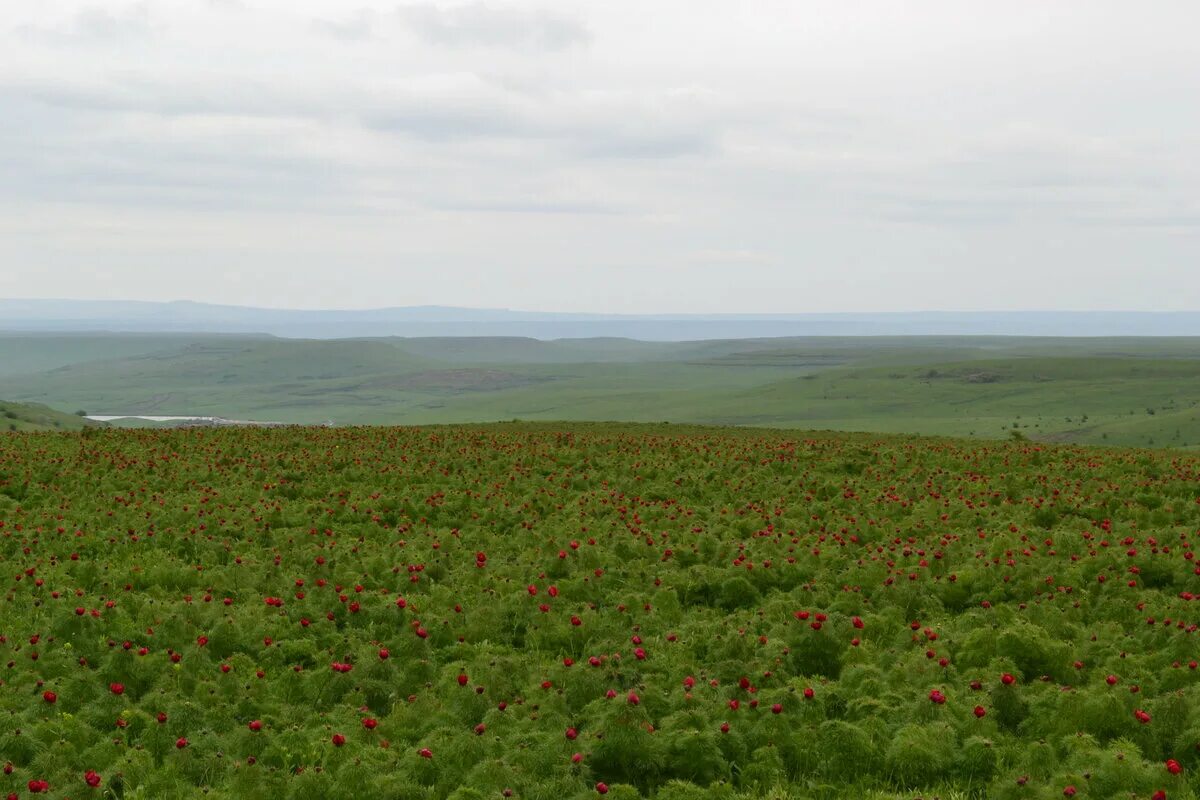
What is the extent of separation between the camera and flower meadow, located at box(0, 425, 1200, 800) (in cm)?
1053

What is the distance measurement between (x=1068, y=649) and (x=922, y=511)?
29.0 ft

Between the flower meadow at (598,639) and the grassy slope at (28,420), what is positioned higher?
the flower meadow at (598,639)

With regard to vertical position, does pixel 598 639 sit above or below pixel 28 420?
above

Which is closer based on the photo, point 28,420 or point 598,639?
point 598,639

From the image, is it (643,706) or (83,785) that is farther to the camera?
(643,706)

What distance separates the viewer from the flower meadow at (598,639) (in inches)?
415

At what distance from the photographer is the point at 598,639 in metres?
14.7

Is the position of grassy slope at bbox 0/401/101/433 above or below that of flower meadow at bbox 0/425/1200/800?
below

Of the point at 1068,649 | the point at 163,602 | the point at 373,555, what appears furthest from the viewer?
the point at 373,555

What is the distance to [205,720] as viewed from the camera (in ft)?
37.7

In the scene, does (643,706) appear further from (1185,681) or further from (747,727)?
(1185,681)

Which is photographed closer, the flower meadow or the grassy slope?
the flower meadow

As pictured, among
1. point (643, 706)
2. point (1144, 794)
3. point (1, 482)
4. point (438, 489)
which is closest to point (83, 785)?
point (643, 706)

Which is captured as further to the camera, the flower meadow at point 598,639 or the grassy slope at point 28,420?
the grassy slope at point 28,420
